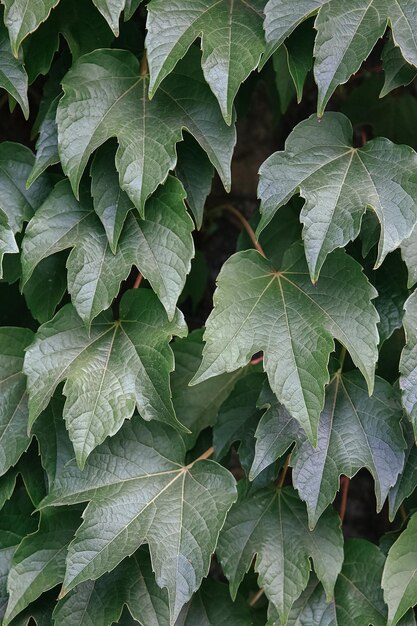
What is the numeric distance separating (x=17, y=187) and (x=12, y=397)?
302mm

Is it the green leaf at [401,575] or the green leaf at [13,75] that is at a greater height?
the green leaf at [13,75]

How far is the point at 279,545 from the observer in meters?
1.03

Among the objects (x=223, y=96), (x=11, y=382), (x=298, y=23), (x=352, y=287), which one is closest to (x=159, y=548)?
(x=11, y=382)

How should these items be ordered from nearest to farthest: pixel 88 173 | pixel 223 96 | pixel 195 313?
pixel 223 96 → pixel 88 173 → pixel 195 313

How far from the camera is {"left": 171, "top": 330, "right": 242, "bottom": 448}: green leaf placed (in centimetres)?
109

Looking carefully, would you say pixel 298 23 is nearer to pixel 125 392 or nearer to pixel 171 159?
pixel 171 159

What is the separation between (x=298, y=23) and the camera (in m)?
0.91

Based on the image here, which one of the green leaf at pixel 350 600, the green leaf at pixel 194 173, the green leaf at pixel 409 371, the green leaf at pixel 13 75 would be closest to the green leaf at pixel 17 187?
the green leaf at pixel 13 75

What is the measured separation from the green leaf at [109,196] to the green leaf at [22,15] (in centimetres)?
17

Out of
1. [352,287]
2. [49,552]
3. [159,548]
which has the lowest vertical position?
[49,552]

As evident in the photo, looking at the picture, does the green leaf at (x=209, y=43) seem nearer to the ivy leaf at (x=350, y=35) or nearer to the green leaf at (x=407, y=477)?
the ivy leaf at (x=350, y=35)

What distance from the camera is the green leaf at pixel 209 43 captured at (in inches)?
35.6

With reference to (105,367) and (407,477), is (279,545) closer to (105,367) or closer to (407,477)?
(407,477)

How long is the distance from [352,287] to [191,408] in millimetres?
317
